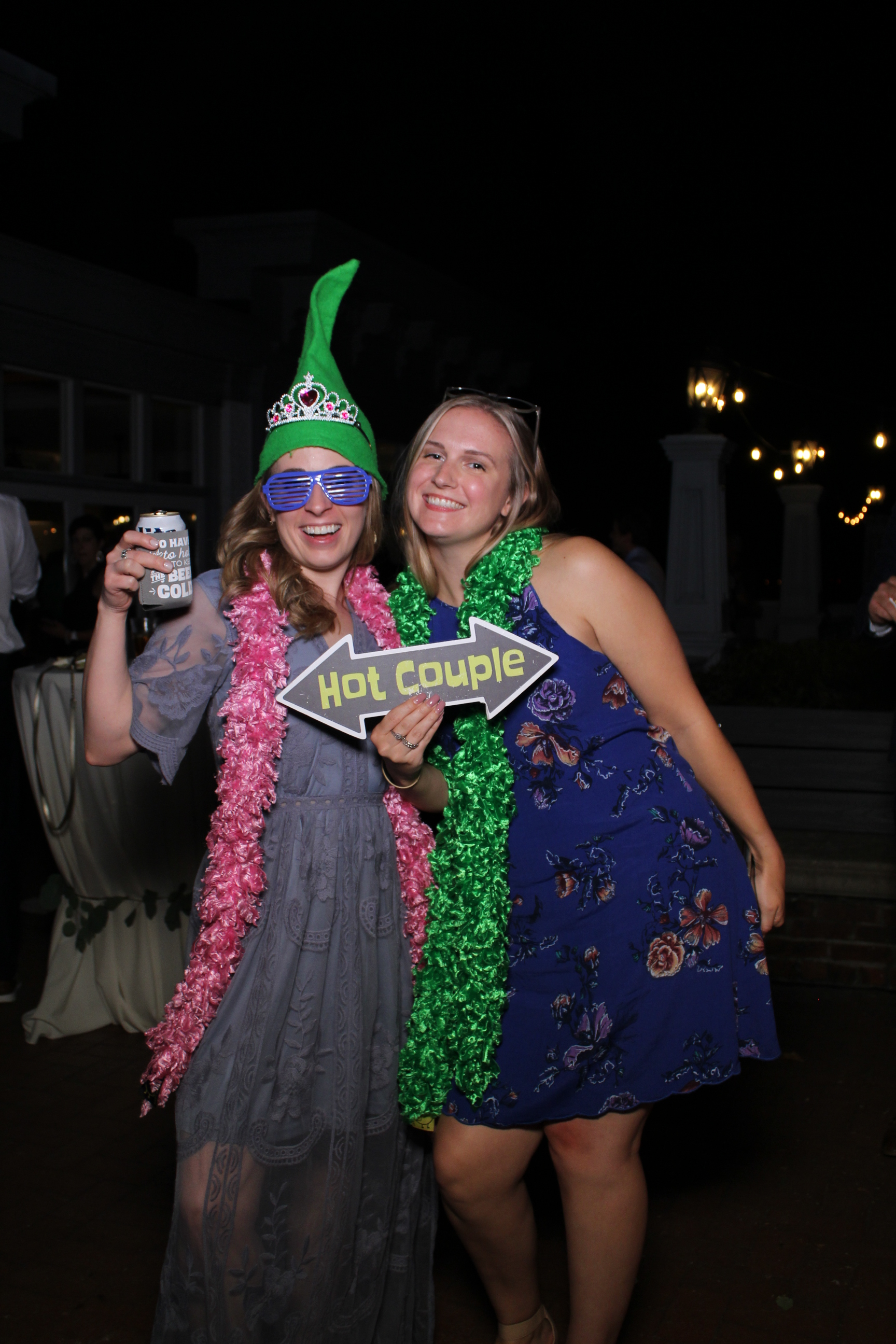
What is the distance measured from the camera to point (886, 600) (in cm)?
272

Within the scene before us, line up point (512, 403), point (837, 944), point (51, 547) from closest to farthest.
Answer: point (512, 403), point (837, 944), point (51, 547)

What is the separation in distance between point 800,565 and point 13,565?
46.4 feet

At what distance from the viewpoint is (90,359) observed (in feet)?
31.4

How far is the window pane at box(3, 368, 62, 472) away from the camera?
8906 mm

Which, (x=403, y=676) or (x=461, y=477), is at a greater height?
(x=461, y=477)

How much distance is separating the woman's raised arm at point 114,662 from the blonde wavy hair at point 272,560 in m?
0.23

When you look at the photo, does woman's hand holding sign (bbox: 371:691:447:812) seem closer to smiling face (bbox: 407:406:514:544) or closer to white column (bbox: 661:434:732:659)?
smiling face (bbox: 407:406:514:544)

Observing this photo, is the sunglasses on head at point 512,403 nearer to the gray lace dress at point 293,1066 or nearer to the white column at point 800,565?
the gray lace dress at point 293,1066

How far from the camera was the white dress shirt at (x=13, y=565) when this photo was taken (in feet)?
14.5

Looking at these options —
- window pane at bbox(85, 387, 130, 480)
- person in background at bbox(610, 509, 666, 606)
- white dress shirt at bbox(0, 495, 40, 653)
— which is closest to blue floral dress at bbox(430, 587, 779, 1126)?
white dress shirt at bbox(0, 495, 40, 653)

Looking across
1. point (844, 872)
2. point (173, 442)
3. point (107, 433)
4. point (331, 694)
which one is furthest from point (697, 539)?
point (331, 694)

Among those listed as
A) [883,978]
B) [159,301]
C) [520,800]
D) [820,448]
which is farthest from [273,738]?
[820,448]

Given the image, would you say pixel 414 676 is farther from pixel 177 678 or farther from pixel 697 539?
pixel 697 539

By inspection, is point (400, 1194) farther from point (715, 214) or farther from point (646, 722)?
point (715, 214)
